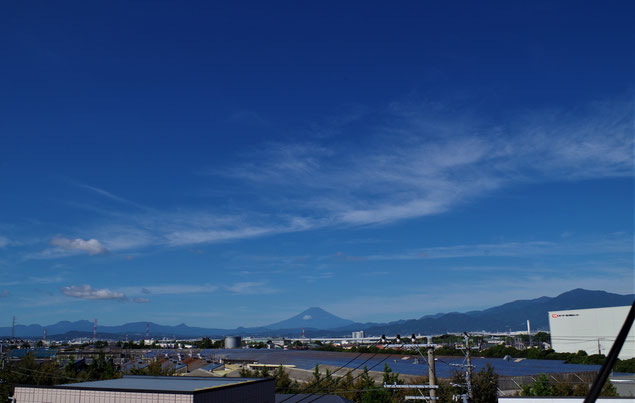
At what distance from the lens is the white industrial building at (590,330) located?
258ft

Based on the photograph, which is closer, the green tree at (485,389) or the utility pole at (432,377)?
the utility pole at (432,377)

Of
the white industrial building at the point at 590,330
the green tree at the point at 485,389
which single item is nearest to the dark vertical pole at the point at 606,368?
the green tree at the point at 485,389

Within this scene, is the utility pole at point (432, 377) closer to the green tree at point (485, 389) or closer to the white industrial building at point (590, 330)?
the green tree at point (485, 389)

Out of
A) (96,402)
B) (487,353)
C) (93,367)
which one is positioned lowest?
(487,353)

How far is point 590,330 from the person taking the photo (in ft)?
275

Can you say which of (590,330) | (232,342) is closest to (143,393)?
(590,330)

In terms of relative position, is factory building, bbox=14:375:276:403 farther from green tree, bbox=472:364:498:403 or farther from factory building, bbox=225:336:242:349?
factory building, bbox=225:336:242:349

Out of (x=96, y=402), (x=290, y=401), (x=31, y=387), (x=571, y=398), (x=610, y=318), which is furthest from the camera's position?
(x=610, y=318)

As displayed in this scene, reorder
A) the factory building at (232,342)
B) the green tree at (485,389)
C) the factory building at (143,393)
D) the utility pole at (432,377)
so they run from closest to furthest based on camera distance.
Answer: the factory building at (143,393)
the utility pole at (432,377)
the green tree at (485,389)
the factory building at (232,342)

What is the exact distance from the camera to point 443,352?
363ft

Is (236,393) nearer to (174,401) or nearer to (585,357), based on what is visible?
(174,401)

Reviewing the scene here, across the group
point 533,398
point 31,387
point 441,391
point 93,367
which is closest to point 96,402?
point 31,387

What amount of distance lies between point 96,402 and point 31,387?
10.5 ft

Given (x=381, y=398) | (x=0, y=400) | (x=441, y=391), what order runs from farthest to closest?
(x=441, y=391), (x=381, y=398), (x=0, y=400)
